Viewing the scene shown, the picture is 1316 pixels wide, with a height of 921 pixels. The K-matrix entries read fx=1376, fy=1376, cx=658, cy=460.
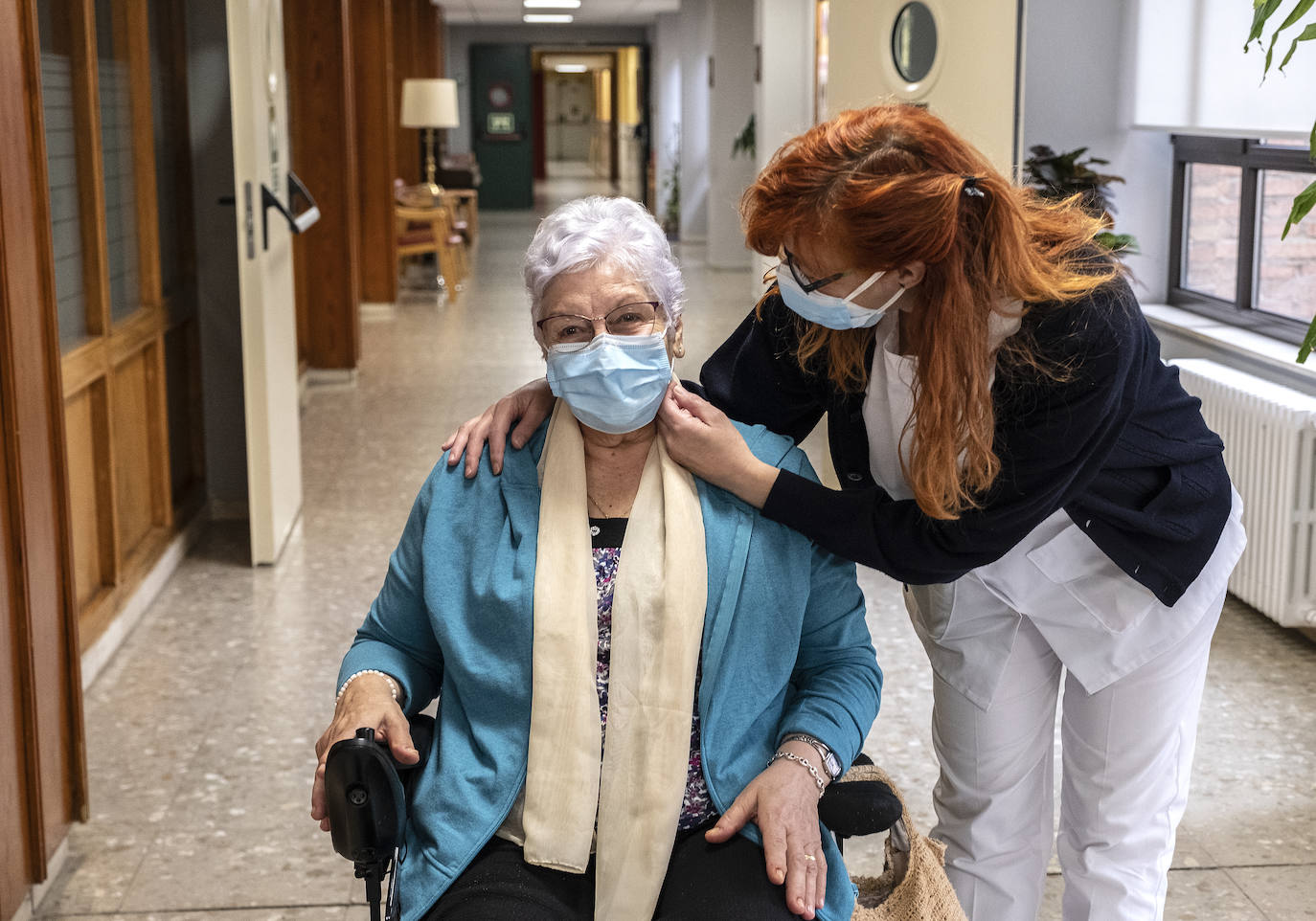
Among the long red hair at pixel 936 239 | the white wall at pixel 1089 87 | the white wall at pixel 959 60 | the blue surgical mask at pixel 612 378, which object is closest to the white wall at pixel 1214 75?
the white wall at pixel 1089 87

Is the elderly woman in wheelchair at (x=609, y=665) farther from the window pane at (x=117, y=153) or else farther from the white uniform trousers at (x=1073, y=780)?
the window pane at (x=117, y=153)

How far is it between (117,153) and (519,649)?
2960mm

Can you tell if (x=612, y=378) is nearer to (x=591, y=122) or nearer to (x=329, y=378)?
(x=329, y=378)

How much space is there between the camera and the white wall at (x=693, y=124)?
1429 centimetres

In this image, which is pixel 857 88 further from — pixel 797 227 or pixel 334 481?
pixel 797 227

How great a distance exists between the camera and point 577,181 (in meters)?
28.5

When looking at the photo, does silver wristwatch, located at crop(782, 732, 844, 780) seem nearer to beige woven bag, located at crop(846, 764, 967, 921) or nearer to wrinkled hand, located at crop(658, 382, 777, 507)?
beige woven bag, located at crop(846, 764, 967, 921)

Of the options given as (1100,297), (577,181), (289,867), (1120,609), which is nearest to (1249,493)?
(1120,609)

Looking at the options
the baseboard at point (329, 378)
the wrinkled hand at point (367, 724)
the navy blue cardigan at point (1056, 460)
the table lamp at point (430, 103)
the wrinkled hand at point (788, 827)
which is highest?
the table lamp at point (430, 103)

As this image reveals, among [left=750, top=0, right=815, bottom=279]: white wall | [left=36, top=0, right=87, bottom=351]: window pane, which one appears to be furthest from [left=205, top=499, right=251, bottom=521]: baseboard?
[left=750, top=0, right=815, bottom=279]: white wall

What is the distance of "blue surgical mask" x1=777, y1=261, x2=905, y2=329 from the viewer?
5.26 ft

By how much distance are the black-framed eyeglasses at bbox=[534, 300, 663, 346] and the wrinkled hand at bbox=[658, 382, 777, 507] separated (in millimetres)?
103

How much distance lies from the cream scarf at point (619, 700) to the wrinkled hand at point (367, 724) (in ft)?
0.53

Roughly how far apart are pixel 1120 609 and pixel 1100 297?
Result: 46 cm
